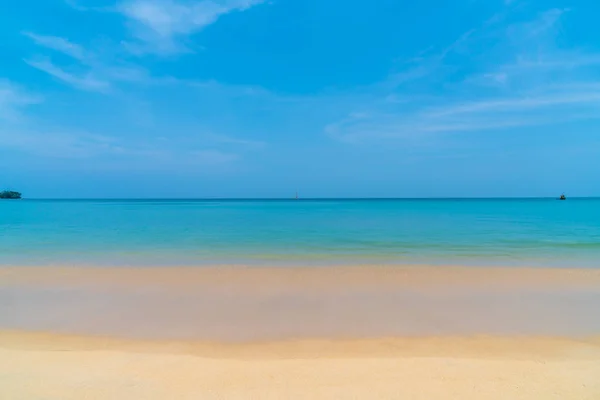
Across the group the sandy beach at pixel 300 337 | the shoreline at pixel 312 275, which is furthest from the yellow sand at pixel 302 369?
Result: the shoreline at pixel 312 275

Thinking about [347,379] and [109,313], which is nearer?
[347,379]

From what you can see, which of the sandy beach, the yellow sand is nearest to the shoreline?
the sandy beach

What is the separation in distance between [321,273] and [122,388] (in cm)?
595

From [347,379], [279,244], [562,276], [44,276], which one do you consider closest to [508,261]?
[562,276]

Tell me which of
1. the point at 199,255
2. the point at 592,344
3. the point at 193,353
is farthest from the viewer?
the point at 199,255

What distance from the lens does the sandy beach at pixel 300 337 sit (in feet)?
11.0

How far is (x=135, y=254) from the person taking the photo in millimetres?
11750

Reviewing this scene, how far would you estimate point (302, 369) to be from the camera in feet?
12.2

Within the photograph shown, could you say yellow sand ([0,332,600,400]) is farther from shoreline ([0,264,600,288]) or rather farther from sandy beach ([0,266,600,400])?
shoreline ([0,264,600,288])

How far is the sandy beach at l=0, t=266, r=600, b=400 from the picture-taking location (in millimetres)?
3359

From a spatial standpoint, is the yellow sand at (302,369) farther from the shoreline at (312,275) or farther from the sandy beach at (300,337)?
the shoreline at (312,275)

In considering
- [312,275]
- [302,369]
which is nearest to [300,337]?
[302,369]

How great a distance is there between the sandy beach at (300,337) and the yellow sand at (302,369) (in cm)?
2

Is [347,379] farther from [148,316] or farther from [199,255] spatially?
[199,255]
